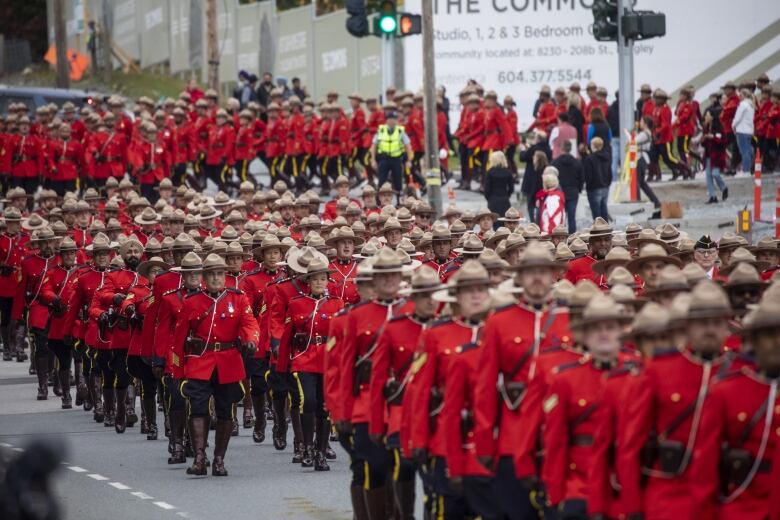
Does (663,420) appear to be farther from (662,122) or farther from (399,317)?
(662,122)

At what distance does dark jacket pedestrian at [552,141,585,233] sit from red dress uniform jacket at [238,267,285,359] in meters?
9.64

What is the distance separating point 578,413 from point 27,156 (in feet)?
96.4

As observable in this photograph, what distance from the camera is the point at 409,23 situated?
89.2 feet

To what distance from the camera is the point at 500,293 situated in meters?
10.6

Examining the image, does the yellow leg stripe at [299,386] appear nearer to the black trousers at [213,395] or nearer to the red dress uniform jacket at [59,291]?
the black trousers at [213,395]

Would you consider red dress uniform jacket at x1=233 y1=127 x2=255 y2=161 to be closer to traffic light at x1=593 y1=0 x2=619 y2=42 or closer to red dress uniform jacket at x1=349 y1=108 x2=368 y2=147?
red dress uniform jacket at x1=349 y1=108 x2=368 y2=147

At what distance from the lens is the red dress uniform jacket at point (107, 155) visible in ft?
118

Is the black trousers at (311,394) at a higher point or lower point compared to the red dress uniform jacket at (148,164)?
lower

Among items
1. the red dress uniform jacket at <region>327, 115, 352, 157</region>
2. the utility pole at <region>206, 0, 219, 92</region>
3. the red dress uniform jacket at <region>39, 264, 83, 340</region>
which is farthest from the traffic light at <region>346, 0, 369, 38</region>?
the utility pole at <region>206, 0, 219, 92</region>

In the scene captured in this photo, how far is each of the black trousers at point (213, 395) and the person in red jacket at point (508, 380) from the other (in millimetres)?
6219

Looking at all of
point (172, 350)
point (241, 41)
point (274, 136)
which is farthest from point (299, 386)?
point (241, 41)

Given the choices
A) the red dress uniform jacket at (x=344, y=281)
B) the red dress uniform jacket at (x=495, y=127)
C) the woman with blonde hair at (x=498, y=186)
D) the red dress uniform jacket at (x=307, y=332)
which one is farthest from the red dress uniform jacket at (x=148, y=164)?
the red dress uniform jacket at (x=307, y=332)

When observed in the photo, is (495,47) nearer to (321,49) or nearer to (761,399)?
(321,49)

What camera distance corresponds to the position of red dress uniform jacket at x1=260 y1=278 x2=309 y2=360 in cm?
1623
